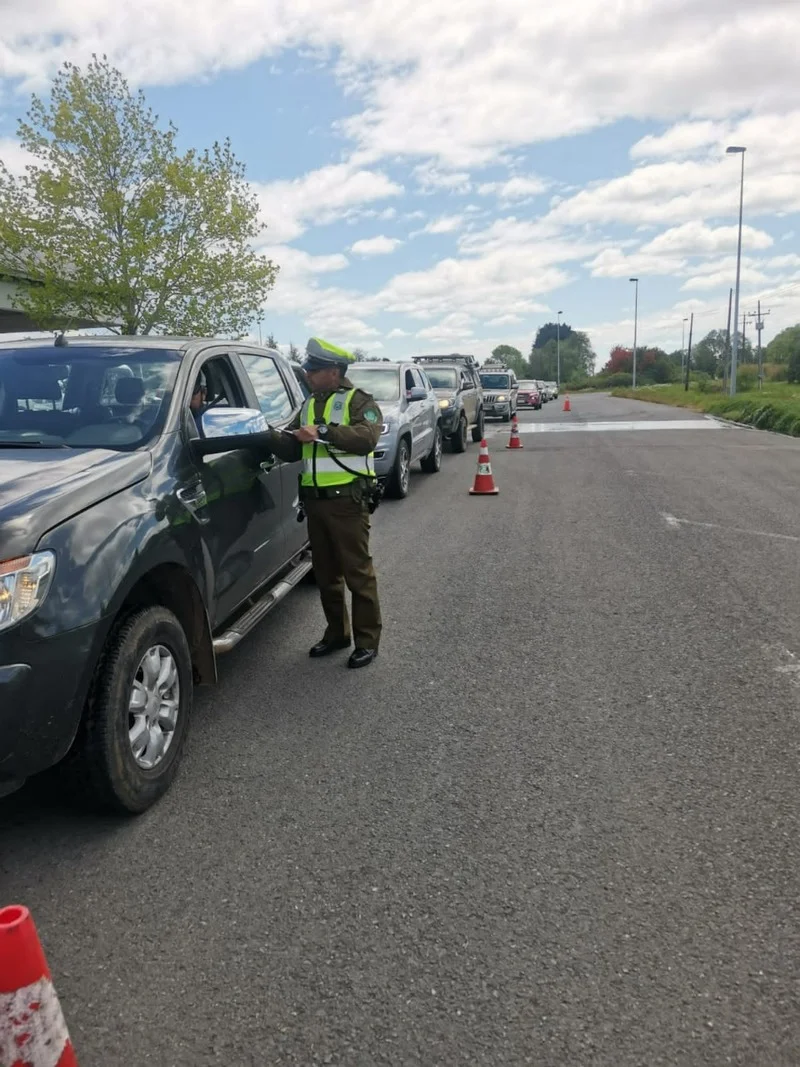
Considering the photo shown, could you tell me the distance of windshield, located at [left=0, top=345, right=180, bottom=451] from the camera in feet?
13.1

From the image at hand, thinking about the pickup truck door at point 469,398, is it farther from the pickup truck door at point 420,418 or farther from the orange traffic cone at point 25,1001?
the orange traffic cone at point 25,1001

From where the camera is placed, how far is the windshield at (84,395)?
4.00m

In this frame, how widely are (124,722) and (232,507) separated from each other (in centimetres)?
147

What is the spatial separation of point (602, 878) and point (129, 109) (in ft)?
86.7

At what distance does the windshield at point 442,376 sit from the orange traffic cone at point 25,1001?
16.8 m

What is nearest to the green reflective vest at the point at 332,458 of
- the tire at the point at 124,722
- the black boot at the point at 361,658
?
the black boot at the point at 361,658

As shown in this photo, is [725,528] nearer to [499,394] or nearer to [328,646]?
[328,646]

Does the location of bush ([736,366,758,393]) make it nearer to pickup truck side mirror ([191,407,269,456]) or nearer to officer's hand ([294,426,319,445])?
officer's hand ([294,426,319,445])

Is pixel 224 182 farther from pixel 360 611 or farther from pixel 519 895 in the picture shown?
pixel 519 895

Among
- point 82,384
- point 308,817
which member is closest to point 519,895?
point 308,817

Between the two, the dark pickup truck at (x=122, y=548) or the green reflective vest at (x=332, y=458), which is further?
the green reflective vest at (x=332, y=458)

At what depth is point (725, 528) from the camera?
29.3 feet

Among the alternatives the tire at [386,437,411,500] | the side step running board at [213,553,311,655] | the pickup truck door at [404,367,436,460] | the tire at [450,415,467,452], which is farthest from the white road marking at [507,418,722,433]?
the side step running board at [213,553,311,655]

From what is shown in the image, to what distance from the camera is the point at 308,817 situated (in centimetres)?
339
